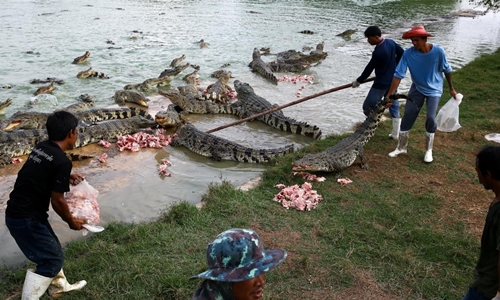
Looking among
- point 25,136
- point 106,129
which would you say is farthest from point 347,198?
point 25,136

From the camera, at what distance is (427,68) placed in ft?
20.4

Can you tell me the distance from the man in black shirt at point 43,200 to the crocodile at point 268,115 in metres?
6.03

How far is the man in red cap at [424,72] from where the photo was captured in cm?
612

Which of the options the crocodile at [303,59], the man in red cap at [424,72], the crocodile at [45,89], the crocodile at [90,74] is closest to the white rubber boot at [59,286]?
the man in red cap at [424,72]

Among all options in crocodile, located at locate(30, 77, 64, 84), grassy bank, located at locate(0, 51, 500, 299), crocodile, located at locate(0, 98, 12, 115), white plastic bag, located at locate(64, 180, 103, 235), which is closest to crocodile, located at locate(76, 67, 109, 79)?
crocodile, located at locate(30, 77, 64, 84)

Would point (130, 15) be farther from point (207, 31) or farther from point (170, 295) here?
point (170, 295)

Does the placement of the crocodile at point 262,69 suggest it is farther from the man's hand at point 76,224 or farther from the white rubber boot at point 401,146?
the man's hand at point 76,224

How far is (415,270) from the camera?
4215 millimetres

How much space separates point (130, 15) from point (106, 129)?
19293 millimetres

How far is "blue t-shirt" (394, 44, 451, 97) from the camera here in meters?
6.15

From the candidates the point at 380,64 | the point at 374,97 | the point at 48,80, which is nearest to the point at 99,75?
the point at 48,80

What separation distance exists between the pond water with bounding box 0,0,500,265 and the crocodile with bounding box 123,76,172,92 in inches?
23.4

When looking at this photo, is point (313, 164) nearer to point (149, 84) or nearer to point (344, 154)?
point (344, 154)

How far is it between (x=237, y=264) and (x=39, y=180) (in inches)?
82.6
